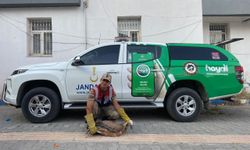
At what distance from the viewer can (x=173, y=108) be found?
7.61 meters

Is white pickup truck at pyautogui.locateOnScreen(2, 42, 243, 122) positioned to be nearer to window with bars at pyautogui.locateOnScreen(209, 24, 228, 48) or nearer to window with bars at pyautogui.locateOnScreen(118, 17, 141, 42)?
window with bars at pyautogui.locateOnScreen(118, 17, 141, 42)

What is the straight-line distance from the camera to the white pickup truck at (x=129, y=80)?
7559mm

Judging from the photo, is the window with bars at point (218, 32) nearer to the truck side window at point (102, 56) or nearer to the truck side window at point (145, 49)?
the truck side window at point (145, 49)

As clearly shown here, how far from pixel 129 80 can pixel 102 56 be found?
36.5 inches

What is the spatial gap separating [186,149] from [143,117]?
317 cm

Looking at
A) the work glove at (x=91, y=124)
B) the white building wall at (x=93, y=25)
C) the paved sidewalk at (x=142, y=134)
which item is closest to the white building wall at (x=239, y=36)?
the white building wall at (x=93, y=25)

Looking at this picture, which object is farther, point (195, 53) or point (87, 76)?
point (195, 53)

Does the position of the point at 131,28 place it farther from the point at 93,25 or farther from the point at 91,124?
the point at 91,124

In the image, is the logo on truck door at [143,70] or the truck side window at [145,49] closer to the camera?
the logo on truck door at [143,70]

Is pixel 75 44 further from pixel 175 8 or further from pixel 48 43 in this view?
pixel 175 8

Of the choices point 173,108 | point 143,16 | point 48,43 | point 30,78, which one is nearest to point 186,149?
point 173,108

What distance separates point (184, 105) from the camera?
25.1ft

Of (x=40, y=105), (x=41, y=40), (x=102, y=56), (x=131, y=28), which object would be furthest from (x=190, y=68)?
(x=41, y=40)

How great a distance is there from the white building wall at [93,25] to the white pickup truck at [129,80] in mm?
4204
